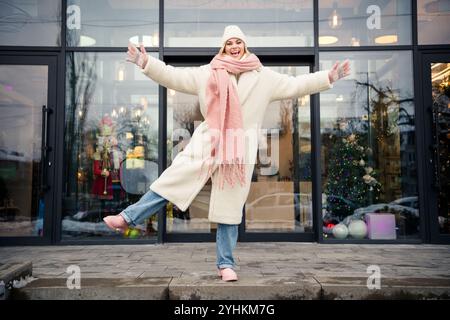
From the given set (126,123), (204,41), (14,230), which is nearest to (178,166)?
(126,123)

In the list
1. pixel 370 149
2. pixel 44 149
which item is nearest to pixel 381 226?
pixel 370 149

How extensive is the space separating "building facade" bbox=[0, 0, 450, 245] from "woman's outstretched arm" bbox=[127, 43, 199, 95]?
2431mm

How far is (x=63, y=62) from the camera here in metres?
6.01

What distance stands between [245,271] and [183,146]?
2710 millimetres

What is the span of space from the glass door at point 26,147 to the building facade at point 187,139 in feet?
0.06

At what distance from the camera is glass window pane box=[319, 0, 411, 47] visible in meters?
6.12

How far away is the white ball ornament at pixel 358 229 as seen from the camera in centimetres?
597

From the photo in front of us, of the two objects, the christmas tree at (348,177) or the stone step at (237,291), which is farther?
the christmas tree at (348,177)

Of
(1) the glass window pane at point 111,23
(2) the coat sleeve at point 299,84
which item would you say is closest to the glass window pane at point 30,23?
(1) the glass window pane at point 111,23

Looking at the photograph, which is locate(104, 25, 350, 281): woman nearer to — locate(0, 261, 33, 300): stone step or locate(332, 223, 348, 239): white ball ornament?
locate(0, 261, 33, 300): stone step

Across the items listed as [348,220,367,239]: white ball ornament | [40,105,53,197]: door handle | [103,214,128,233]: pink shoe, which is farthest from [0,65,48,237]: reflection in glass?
[348,220,367,239]: white ball ornament

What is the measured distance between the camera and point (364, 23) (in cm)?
618

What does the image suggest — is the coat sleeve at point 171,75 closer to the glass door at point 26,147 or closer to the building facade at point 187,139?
the building facade at point 187,139

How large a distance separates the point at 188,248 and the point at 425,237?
3.39 metres
